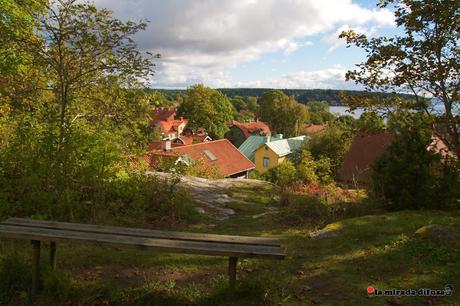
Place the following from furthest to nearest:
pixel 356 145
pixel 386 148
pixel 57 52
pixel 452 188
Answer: pixel 356 145
pixel 386 148
pixel 452 188
pixel 57 52

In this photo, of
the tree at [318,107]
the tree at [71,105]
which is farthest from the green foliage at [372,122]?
the tree at [318,107]

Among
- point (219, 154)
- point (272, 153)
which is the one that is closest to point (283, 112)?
point (272, 153)

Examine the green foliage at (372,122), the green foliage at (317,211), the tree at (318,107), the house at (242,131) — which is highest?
the tree at (318,107)

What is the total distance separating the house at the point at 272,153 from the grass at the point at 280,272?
37.7 m

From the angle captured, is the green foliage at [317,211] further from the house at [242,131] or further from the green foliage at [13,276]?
the house at [242,131]

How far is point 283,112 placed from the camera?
68938 mm

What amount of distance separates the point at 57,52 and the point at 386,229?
666cm

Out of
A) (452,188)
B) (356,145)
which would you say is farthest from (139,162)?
(356,145)

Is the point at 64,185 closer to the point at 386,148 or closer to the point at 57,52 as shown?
the point at 57,52

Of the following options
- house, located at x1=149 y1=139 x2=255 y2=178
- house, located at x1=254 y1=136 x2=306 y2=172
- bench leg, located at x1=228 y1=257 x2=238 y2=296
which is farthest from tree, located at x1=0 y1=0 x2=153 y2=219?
house, located at x1=254 y1=136 x2=306 y2=172

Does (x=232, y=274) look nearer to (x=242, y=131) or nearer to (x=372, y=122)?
(x=372, y=122)

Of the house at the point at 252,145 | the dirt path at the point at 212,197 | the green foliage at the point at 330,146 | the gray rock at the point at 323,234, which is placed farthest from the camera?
the house at the point at 252,145

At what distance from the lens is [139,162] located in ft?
28.5

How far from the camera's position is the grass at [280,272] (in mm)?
4043
